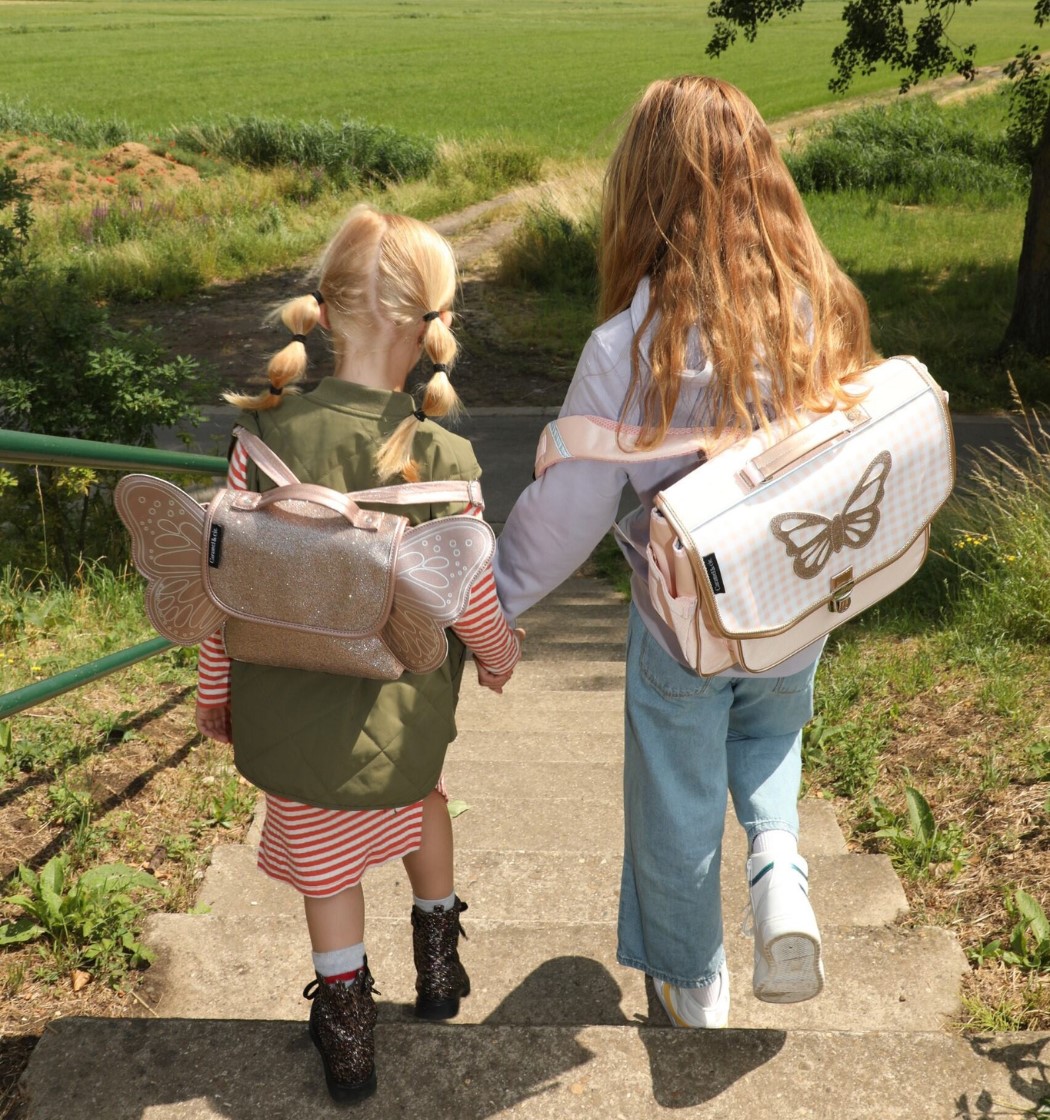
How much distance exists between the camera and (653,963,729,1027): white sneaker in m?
2.26

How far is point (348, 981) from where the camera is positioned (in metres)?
1.97

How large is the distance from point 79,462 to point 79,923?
38.6 inches

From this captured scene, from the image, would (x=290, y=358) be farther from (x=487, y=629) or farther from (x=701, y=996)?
(x=701, y=996)

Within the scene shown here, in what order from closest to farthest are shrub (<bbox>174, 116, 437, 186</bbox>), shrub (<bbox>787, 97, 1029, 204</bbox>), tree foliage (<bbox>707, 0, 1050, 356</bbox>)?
tree foliage (<bbox>707, 0, 1050, 356</bbox>)
shrub (<bbox>787, 97, 1029, 204</bbox>)
shrub (<bbox>174, 116, 437, 186</bbox>)

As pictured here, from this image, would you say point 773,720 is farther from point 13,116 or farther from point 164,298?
point 13,116

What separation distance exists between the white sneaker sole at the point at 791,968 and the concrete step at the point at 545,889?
68 centimetres

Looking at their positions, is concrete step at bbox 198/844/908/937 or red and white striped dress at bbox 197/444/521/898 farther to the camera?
concrete step at bbox 198/844/908/937

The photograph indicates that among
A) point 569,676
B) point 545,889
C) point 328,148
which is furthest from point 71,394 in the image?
point 328,148

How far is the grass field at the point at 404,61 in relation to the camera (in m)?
33.7

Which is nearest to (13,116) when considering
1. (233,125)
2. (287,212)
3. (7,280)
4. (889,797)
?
(233,125)

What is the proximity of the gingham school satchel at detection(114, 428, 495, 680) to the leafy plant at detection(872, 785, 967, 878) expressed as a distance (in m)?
1.63

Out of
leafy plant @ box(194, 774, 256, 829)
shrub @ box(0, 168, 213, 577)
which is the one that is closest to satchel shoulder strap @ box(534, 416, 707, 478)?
leafy plant @ box(194, 774, 256, 829)

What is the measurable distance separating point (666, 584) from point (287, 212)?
629 inches

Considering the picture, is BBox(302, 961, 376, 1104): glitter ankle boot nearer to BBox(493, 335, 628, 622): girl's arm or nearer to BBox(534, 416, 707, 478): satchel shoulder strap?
BBox(493, 335, 628, 622): girl's arm
